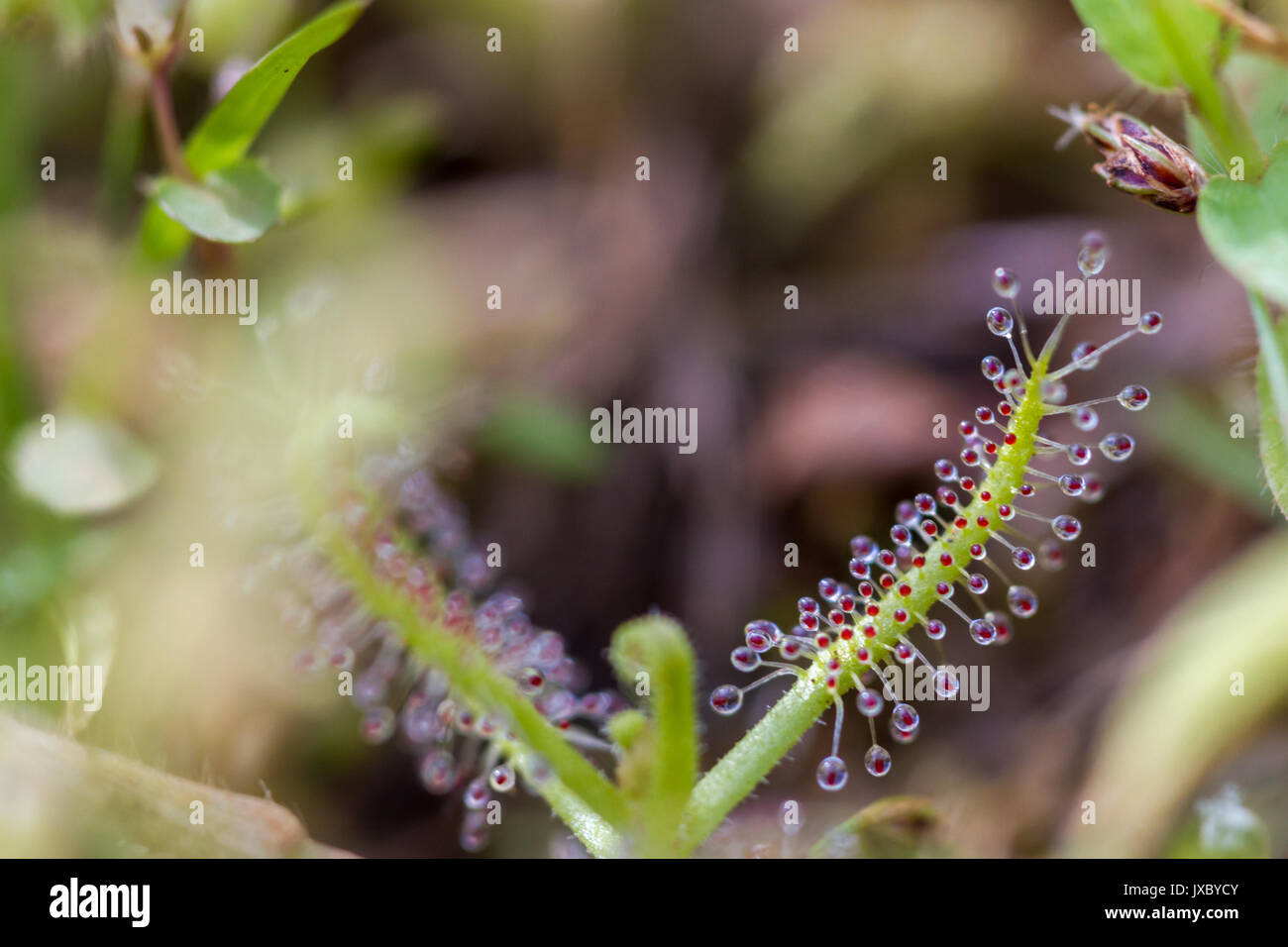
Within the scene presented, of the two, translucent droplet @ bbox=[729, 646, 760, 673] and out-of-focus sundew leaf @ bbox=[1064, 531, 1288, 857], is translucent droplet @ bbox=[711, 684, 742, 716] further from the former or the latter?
out-of-focus sundew leaf @ bbox=[1064, 531, 1288, 857]

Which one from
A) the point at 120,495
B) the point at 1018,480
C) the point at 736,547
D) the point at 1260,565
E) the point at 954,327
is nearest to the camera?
the point at 1018,480

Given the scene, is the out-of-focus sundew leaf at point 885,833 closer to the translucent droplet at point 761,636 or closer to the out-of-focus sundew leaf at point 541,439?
the translucent droplet at point 761,636

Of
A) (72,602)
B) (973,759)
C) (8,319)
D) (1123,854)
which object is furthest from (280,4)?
(1123,854)

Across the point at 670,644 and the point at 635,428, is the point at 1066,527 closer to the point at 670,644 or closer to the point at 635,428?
the point at 670,644

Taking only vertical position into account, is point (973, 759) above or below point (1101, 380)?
below

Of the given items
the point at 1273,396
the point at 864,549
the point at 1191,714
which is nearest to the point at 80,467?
the point at 864,549

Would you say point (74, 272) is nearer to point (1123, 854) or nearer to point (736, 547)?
point (736, 547)

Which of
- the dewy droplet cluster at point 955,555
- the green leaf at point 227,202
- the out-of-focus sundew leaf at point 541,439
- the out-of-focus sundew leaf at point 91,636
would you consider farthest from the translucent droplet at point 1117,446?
the out-of-focus sundew leaf at point 91,636
